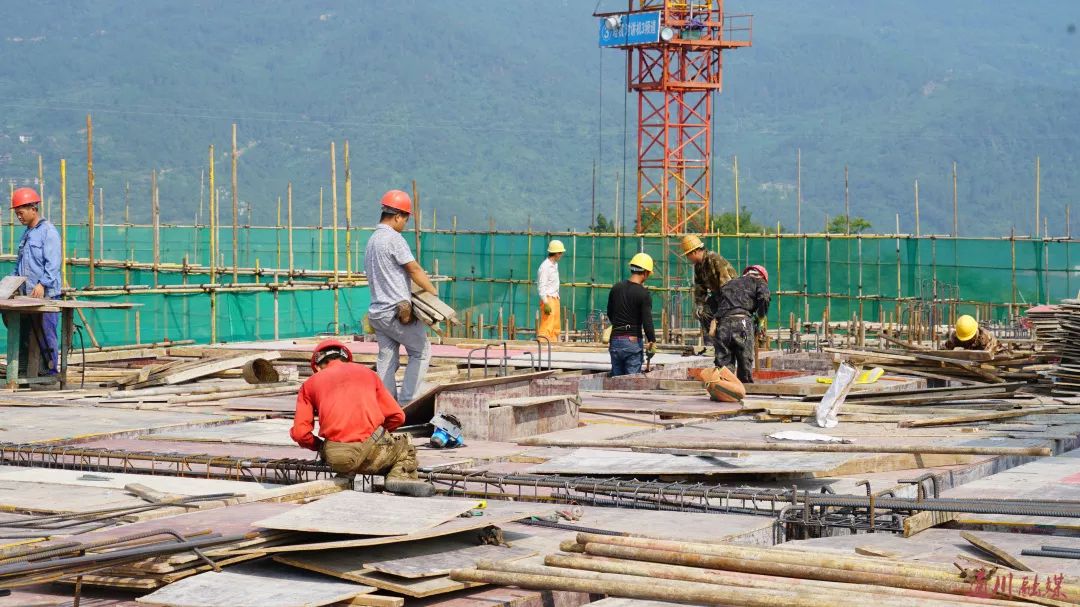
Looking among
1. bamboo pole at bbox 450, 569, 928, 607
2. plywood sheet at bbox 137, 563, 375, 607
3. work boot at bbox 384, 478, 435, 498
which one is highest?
work boot at bbox 384, 478, 435, 498

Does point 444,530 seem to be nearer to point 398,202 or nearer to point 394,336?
point 394,336

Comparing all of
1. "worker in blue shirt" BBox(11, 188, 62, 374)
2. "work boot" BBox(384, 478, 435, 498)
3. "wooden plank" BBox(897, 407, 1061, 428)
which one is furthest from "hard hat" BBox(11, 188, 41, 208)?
"wooden plank" BBox(897, 407, 1061, 428)

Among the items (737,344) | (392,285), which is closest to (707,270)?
(737,344)

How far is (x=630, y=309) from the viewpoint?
56.0 feet

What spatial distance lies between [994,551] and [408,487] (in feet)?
11.0

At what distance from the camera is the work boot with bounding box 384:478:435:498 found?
Result: 30.5 feet

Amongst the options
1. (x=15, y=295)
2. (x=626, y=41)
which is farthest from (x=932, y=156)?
(x=15, y=295)

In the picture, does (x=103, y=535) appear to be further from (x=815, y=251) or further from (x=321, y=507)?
(x=815, y=251)

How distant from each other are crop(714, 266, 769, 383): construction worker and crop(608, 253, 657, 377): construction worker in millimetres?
1105

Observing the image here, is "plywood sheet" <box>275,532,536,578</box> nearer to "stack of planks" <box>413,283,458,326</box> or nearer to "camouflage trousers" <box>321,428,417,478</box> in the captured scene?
"camouflage trousers" <box>321,428,417,478</box>

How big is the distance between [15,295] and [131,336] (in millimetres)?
11802

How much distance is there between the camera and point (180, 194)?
160 meters

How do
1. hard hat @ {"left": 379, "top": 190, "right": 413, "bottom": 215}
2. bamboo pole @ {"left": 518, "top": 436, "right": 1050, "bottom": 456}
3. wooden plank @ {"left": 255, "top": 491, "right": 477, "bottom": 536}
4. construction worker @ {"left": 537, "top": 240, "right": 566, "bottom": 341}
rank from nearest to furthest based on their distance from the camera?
wooden plank @ {"left": 255, "top": 491, "right": 477, "bottom": 536} → bamboo pole @ {"left": 518, "top": 436, "right": 1050, "bottom": 456} → hard hat @ {"left": 379, "top": 190, "right": 413, "bottom": 215} → construction worker @ {"left": 537, "top": 240, "right": 566, "bottom": 341}

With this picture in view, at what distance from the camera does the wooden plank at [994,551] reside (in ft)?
23.7
